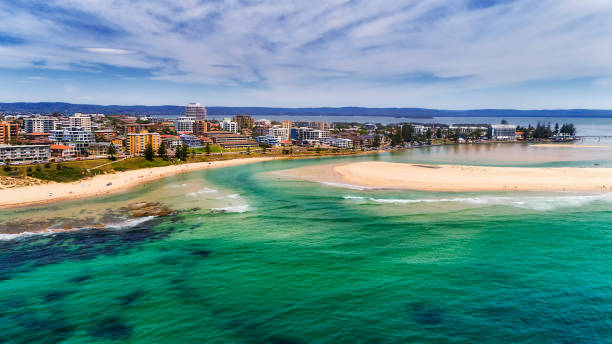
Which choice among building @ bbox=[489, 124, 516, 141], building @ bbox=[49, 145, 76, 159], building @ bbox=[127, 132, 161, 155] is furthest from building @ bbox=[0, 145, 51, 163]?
building @ bbox=[489, 124, 516, 141]

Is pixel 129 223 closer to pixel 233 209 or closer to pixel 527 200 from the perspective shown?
pixel 233 209

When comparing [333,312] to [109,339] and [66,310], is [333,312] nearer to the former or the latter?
[109,339]

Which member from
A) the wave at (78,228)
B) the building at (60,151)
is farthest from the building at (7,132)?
the wave at (78,228)

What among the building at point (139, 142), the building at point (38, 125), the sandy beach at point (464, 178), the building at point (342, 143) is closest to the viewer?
the sandy beach at point (464, 178)

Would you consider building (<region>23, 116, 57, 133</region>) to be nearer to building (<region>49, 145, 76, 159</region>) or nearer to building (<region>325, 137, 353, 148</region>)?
building (<region>49, 145, 76, 159</region>)

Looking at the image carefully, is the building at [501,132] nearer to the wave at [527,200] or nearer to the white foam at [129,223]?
the wave at [527,200]

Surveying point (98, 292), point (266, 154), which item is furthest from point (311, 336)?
point (266, 154)
